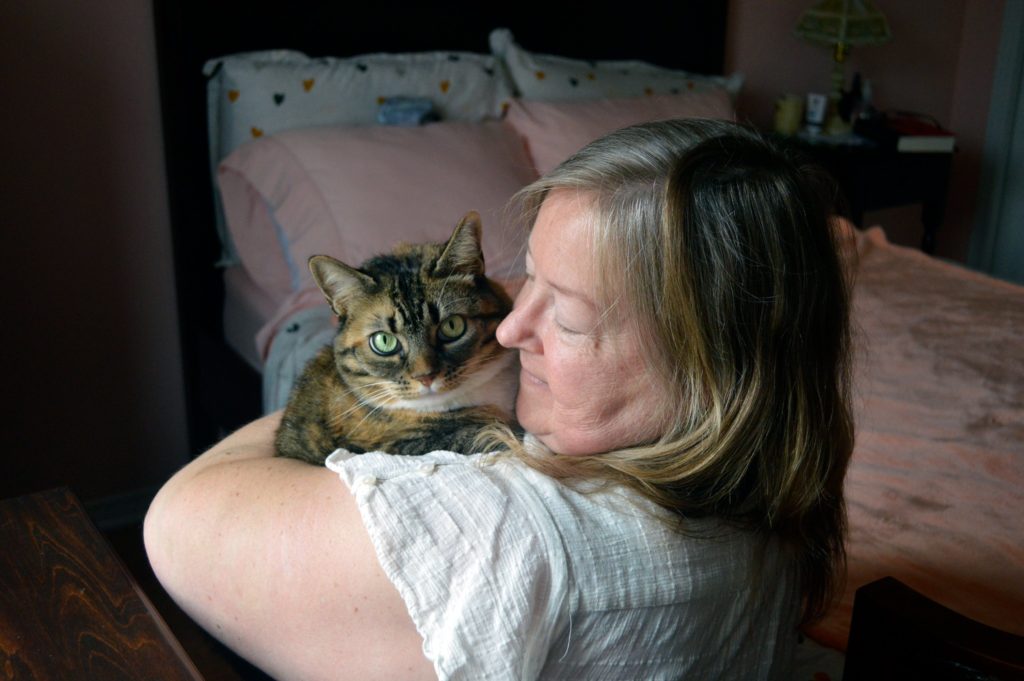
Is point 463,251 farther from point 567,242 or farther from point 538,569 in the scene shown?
point 538,569

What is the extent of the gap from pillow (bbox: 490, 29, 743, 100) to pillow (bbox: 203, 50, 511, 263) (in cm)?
17

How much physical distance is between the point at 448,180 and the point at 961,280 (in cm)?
130

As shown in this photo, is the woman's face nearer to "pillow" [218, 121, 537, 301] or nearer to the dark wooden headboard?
"pillow" [218, 121, 537, 301]

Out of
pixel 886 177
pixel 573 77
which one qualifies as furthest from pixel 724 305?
pixel 886 177

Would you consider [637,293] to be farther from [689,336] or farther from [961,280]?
[961,280]

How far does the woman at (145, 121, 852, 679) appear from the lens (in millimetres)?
712

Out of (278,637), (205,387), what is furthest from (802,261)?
(205,387)

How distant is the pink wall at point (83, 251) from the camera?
2.03 metres

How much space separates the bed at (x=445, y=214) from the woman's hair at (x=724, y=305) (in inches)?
19.0

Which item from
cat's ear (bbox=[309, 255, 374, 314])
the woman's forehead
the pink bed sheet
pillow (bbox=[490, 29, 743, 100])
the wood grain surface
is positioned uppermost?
pillow (bbox=[490, 29, 743, 100])

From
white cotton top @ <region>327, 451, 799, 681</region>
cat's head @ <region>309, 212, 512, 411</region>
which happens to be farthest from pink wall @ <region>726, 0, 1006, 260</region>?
white cotton top @ <region>327, 451, 799, 681</region>

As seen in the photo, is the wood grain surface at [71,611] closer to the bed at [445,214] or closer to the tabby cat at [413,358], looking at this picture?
the tabby cat at [413,358]

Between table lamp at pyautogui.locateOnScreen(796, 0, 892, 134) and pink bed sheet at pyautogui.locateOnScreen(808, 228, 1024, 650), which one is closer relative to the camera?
pink bed sheet at pyautogui.locateOnScreen(808, 228, 1024, 650)

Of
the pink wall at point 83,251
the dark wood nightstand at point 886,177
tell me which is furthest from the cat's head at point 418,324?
the dark wood nightstand at point 886,177
